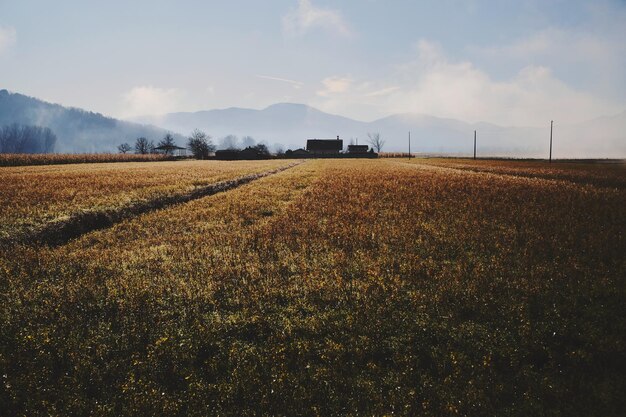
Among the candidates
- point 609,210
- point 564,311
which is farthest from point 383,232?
point 609,210

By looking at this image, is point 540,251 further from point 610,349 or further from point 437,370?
point 437,370

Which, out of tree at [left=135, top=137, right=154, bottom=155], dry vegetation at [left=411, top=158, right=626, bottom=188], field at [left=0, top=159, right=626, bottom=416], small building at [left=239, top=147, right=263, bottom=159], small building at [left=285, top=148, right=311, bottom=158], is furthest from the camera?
tree at [left=135, top=137, right=154, bottom=155]

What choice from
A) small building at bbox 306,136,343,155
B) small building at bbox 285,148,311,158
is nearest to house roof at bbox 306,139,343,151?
small building at bbox 306,136,343,155

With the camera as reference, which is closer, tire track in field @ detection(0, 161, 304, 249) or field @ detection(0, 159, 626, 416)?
field @ detection(0, 159, 626, 416)

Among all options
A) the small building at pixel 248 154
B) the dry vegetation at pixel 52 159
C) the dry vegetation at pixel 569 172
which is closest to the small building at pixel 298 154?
the small building at pixel 248 154

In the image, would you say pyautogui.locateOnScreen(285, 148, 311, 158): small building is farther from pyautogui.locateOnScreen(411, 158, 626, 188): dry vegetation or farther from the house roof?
pyautogui.locateOnScreen(411, 158, 626, 188): dry vegetation

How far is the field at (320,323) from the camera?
3.09m

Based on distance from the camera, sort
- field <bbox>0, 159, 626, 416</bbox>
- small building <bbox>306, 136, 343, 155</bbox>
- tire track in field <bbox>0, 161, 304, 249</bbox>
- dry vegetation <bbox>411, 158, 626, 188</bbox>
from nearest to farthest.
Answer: field <bbox>0, 159, 626, 416</bbox>
tire track in field <bbox>0, 161, 304, 249</bbox>
dry vegetation <bbox>411, 158, 626, 188</bbox>
small building <bbox>306, 136, 343, 155</bbox>

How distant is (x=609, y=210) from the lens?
34.0 feet

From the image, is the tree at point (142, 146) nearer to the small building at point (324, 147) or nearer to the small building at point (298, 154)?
the small building at point (298, 154)

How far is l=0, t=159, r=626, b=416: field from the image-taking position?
3.09 meters

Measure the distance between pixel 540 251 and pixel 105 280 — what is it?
8.31 meters

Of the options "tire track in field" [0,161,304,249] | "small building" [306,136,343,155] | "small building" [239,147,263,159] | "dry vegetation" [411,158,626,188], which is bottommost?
"tire track in field" [0,161,304,249]

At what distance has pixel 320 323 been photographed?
421 centimetres
